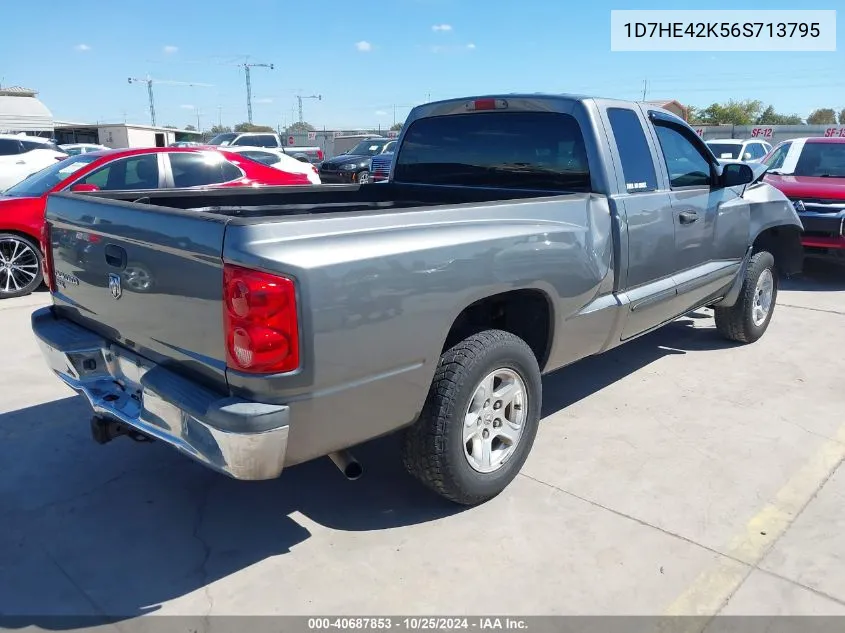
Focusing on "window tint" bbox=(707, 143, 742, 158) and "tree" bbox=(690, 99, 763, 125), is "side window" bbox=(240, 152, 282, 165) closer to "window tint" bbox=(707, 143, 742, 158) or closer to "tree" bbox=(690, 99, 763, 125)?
"window tint" bbox=(707, 143, 742, 158)

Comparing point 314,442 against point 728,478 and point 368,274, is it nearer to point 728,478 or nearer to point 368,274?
point 368,274

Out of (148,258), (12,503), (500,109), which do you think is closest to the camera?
(148,258)

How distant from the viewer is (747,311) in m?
5.74

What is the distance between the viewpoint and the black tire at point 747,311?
5.62m

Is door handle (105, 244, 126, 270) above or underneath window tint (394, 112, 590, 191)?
underneath

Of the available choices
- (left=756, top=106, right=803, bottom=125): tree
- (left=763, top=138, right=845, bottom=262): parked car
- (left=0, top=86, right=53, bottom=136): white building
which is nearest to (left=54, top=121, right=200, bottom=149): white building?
(left=0, top=86, right=53, bottom=136): white building

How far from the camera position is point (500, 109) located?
13.9 feet

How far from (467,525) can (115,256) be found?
1.96 meters

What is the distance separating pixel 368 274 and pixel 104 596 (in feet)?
5.46

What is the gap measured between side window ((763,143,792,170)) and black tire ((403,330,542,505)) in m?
8.23

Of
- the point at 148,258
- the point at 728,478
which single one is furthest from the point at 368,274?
the point at 728,478

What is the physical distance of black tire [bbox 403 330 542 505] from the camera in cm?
299

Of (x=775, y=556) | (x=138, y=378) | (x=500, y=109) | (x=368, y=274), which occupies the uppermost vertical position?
(x=500, y=109)

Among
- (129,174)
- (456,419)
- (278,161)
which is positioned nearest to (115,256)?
(456,419)
